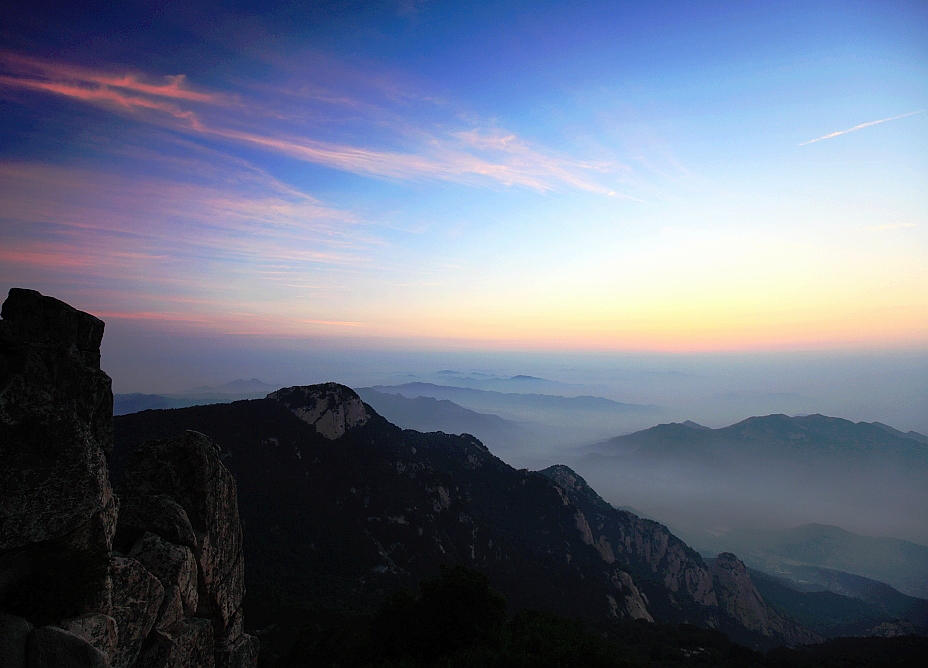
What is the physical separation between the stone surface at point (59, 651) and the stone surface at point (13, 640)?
0.35 ft

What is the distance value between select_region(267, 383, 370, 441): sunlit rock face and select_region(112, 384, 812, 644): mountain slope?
0.97 feet

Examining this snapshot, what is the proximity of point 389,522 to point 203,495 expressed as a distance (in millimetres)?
69431

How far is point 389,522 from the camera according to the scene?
78.9 m

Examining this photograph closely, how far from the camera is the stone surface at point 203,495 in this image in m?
15.3

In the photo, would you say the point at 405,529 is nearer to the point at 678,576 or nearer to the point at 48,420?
the point at 48,420

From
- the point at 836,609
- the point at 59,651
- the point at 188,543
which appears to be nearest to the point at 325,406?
the point at 188,543

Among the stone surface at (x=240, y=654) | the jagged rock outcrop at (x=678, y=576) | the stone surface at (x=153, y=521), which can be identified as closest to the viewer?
the stone surface at (x=153, y=521)

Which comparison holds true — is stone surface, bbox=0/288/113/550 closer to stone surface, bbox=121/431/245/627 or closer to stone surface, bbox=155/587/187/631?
stone surface, bbox=155/587/187/631

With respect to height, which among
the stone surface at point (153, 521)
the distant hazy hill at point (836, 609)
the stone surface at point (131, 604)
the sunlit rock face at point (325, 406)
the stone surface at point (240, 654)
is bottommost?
the distant hazy hill at point (836, 609)

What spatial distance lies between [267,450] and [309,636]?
50.8 m

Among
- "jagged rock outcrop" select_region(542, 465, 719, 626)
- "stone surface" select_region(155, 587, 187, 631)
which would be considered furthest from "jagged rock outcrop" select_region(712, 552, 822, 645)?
"stone surface" select_region(155, 587, 187, 631)

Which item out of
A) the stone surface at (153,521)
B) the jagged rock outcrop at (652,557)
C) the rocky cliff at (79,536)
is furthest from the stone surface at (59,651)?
the jagged rock outcrop at (652,557)

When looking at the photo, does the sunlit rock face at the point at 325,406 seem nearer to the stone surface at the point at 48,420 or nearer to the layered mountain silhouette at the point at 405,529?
the layered mountain silhouette at the point at 405,529

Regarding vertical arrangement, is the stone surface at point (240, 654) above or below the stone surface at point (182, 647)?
below
